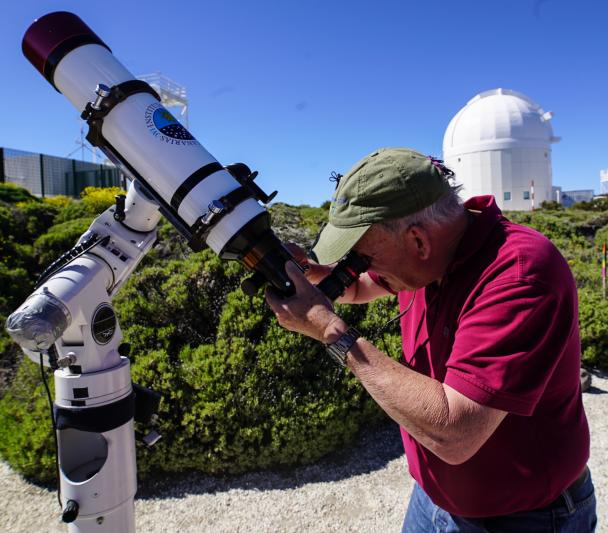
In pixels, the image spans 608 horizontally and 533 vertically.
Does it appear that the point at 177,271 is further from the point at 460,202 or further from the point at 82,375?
the point at 460,202

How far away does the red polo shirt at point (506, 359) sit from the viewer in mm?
1118

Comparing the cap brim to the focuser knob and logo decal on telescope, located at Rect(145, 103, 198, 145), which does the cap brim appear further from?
the focuser knob

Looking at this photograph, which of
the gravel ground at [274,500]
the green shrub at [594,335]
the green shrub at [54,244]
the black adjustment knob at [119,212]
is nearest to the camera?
the black adjustment knob at [119,212]

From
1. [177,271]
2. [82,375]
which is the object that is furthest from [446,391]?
[177,271]

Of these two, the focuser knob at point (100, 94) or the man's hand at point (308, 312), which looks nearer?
the man's hand at point (308, 312)

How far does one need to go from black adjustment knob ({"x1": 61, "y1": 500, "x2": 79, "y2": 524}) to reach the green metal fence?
20.5 meters

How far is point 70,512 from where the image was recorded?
4.64 feet

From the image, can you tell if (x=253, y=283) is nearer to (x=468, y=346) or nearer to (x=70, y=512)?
(x=468, y=346)

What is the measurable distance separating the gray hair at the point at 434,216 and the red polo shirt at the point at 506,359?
0.26 feet

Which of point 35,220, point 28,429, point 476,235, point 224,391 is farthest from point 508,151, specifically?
point 476,235

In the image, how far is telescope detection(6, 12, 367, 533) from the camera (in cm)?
144

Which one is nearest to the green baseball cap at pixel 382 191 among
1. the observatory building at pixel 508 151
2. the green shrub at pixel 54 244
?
the green shrub at pixel 54 244

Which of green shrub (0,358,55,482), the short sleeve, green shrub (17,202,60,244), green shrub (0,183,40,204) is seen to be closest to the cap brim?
the short sleeve

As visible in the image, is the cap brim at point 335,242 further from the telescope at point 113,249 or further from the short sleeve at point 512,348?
the short sleeve at point 512,348
